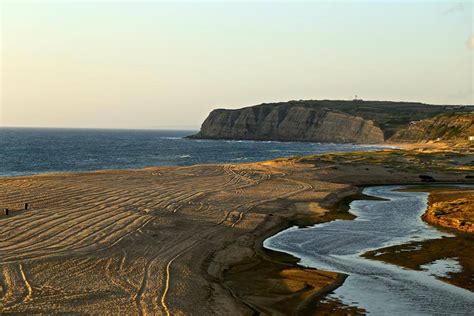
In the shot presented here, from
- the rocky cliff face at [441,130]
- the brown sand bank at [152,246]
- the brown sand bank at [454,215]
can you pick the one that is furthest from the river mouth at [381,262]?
the rocky cliff face at [441,130]

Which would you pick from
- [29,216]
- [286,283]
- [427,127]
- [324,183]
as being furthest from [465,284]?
[427,127]

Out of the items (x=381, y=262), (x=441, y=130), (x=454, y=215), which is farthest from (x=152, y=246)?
(x=441, y=130)

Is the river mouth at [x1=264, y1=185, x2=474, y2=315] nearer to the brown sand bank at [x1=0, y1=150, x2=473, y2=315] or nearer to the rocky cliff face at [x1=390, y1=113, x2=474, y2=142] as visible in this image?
the brown sand bank at [x1=0, y1=150, x2=473, y2=315]

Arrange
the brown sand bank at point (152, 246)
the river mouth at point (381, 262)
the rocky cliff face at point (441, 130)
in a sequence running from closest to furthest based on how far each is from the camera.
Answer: the brown sand bank at point (152, 246) < the river mouth at point (381, 262) < the rocky cliff face at point (441, 130)

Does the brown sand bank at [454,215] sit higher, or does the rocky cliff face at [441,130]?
the rocky cliff face at [441,130]

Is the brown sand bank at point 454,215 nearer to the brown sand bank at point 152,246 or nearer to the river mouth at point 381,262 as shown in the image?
the river mouth at point 381,262

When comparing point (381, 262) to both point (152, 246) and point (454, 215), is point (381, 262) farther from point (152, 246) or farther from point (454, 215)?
point (454, 215)

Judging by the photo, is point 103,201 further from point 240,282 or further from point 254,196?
point 240,282
